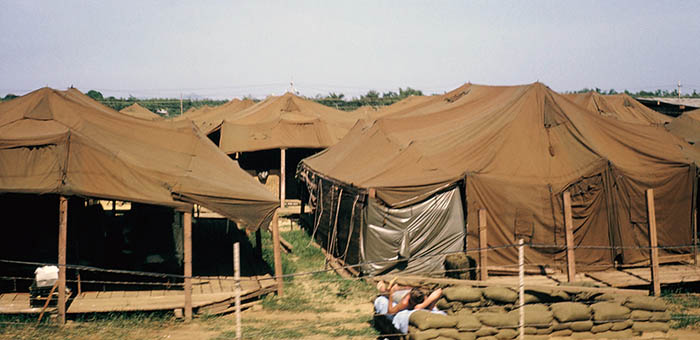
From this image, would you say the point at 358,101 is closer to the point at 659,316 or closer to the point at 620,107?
the point at 620,107

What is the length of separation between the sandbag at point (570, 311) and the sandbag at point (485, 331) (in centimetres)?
126

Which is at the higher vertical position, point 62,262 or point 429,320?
point 62,262

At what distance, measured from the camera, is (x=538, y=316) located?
30.8 feet

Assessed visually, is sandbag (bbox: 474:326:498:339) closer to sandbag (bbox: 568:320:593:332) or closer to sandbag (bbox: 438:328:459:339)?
sandbag (bbox: 438:328:459:339)

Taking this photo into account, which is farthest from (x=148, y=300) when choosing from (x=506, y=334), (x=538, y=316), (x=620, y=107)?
(x=620, y=107)

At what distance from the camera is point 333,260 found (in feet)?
50.0

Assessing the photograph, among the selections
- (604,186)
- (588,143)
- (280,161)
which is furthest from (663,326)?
(280,161)

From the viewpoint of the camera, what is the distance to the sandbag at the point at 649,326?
32.8 ft

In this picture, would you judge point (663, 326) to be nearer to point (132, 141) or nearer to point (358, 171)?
point (358, 171)

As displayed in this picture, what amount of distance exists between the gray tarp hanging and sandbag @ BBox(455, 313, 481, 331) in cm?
406

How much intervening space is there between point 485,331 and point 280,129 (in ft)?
55.1

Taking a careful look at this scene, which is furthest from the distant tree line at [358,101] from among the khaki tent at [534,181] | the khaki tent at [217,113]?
the khaki tent at [534,181]

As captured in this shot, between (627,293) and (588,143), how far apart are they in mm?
4660

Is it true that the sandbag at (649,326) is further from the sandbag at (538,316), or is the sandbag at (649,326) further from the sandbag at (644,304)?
the sandbag at (538,316)
